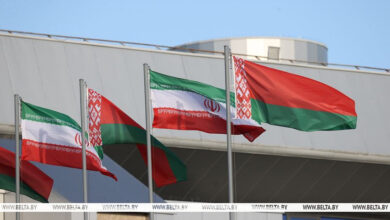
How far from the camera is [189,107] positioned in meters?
22.5

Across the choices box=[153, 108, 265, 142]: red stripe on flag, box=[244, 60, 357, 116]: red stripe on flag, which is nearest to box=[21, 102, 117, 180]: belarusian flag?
box=[153, 108, 265, 142]: red stripe on flag

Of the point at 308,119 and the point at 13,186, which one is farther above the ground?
the point at 308,119

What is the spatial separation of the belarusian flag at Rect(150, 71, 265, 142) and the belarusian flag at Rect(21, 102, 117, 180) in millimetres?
2611

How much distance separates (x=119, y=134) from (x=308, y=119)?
5.07m

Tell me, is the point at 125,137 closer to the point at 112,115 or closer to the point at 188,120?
the point at 112,115

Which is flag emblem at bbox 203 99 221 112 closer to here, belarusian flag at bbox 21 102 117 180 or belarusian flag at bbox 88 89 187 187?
belarusian flag at bbox 88 89 187 187

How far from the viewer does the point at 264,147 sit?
33.6 meters

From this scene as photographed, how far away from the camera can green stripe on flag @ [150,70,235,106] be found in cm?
2264

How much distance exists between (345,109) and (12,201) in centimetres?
1320

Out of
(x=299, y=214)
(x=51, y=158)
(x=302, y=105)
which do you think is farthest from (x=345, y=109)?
(x=299, y=214)

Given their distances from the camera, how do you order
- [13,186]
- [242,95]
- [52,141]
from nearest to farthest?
[242,95] → [52,141] → [13,186]

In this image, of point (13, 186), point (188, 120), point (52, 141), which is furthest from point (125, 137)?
point (13, 186)

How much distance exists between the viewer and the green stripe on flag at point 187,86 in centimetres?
2264

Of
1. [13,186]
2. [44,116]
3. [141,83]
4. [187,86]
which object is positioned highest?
[141,83]
